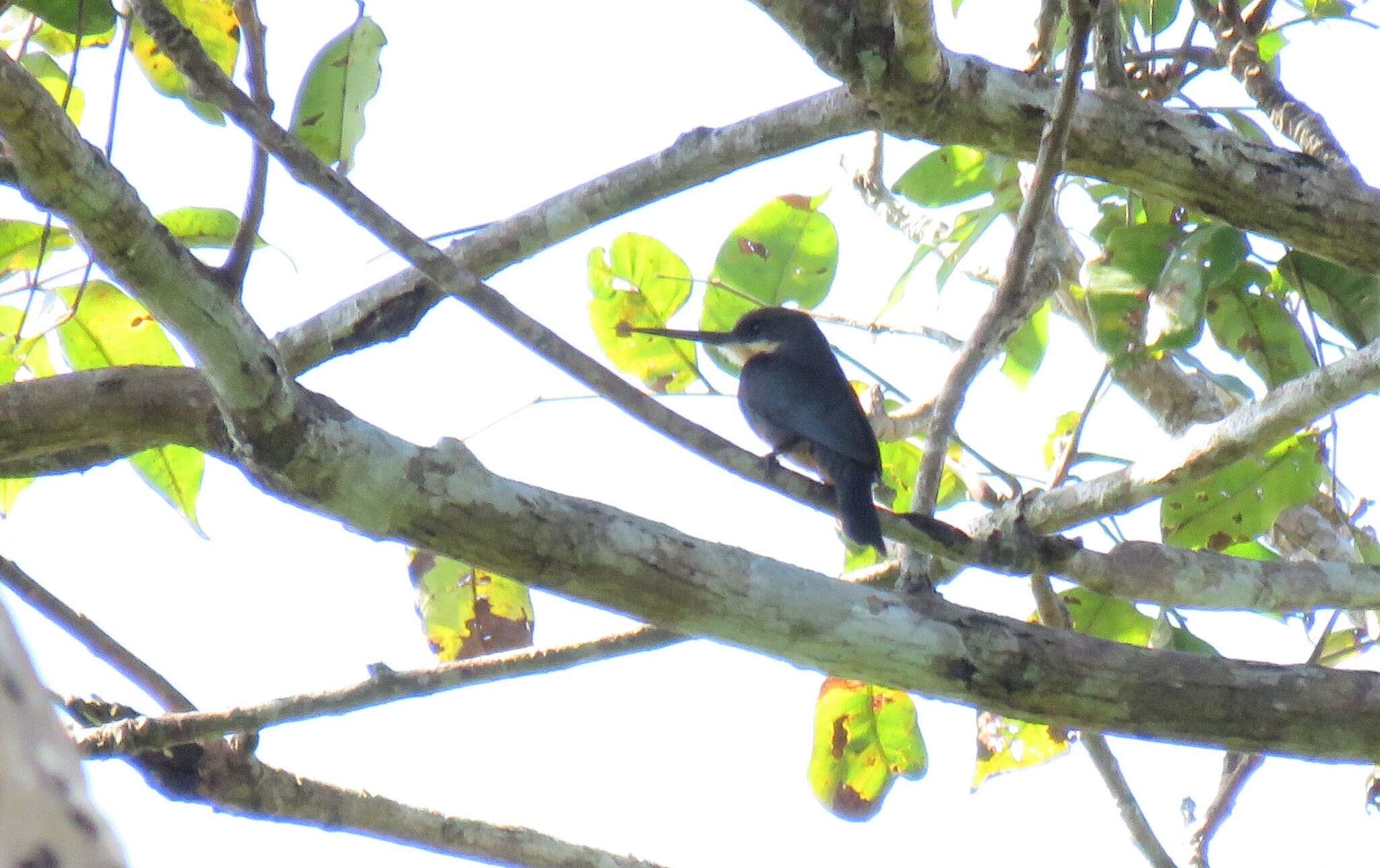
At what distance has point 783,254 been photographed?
4.18 metres

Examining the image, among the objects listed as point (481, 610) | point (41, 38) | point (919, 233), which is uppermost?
point (919, 233)

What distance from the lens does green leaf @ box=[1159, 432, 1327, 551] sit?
4035 mm

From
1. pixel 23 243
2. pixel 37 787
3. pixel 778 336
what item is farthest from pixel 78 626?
pixel 778 336

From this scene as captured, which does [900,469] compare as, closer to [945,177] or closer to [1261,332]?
[945,177]

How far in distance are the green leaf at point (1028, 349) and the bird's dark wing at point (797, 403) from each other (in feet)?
1.81

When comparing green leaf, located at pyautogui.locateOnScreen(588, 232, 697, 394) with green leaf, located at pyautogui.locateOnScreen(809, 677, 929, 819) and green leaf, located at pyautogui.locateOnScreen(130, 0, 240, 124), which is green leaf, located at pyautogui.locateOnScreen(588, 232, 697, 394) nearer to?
green leaf, located at pyautogui.locateOnScreen(809, 677, 929, 819)

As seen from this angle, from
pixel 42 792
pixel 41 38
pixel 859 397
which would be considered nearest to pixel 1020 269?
pixel 859 397

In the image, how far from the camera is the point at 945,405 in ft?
11.6

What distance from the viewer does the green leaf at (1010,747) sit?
4.41 m

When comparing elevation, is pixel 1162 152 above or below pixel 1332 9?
below

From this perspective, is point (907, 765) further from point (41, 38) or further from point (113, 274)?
point (41, 38)

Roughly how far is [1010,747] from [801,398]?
1587 millimetres

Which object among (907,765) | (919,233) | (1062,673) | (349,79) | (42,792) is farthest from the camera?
(919,233)

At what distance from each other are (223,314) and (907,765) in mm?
2571
